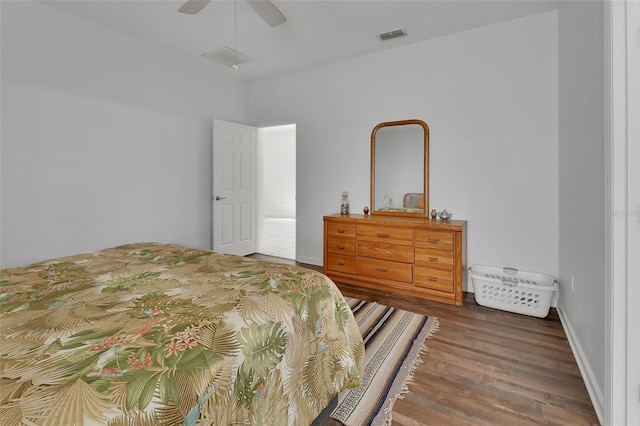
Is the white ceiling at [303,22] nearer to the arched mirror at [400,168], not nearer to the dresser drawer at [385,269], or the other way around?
the arched mirror at [400,168]

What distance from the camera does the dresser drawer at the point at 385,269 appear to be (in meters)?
3.09

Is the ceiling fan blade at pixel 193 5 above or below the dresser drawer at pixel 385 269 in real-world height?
above

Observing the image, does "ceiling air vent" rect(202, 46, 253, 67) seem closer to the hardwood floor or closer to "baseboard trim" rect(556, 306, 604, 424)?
the hardwood floor

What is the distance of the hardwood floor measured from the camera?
4.85 ft

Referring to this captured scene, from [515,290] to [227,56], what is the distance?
13.1 ft

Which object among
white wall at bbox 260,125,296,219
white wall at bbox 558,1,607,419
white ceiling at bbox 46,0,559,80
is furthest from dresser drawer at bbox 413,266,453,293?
white wall at bbox 260,125,296,219

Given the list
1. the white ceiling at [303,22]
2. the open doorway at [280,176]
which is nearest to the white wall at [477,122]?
the white ceiling at [303,22]

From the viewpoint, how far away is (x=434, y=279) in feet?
9.66

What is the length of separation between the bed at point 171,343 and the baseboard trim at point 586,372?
46.0 inches

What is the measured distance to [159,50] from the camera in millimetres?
3604

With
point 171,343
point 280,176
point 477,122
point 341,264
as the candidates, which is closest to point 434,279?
point 341,264

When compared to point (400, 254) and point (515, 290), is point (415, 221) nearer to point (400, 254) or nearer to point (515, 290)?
point (400, 254)
